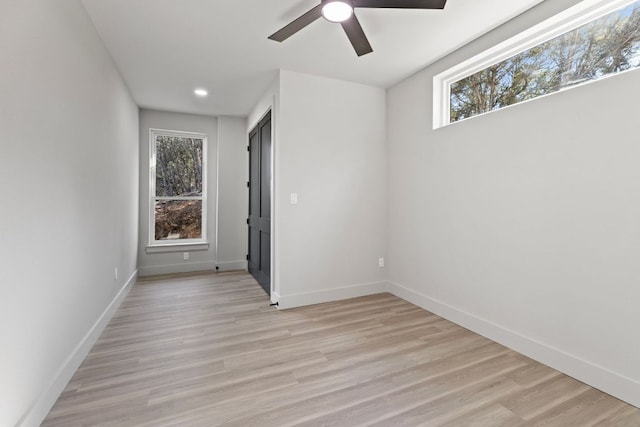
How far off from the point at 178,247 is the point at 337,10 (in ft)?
13.6

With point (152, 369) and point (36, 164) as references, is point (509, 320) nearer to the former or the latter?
point (152, 369)

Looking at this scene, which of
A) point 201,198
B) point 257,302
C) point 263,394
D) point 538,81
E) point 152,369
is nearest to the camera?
point 263,394

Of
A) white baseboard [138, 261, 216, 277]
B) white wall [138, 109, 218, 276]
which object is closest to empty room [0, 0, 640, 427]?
white wall [138, 109, 218, 276]

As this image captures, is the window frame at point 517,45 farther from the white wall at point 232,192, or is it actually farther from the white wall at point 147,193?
the white wall at point 147,193

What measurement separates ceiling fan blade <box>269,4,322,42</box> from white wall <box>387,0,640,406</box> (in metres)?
1.62

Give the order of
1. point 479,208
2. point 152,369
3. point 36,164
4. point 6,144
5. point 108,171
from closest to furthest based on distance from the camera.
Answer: point 6,144 < point 36,164 < point 152,369 < point 479,208 < point 108,171

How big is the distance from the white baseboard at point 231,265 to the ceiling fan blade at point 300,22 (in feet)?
12.1

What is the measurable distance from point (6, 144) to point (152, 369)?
1582mm

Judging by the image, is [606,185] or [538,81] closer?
[606,185]

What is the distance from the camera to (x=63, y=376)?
1743 mm

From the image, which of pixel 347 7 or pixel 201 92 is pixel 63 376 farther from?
pixel 201 92

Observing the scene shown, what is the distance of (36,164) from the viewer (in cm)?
147

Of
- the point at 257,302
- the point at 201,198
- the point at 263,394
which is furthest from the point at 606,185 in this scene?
the point at 201,198

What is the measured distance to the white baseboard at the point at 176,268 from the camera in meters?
4.43
